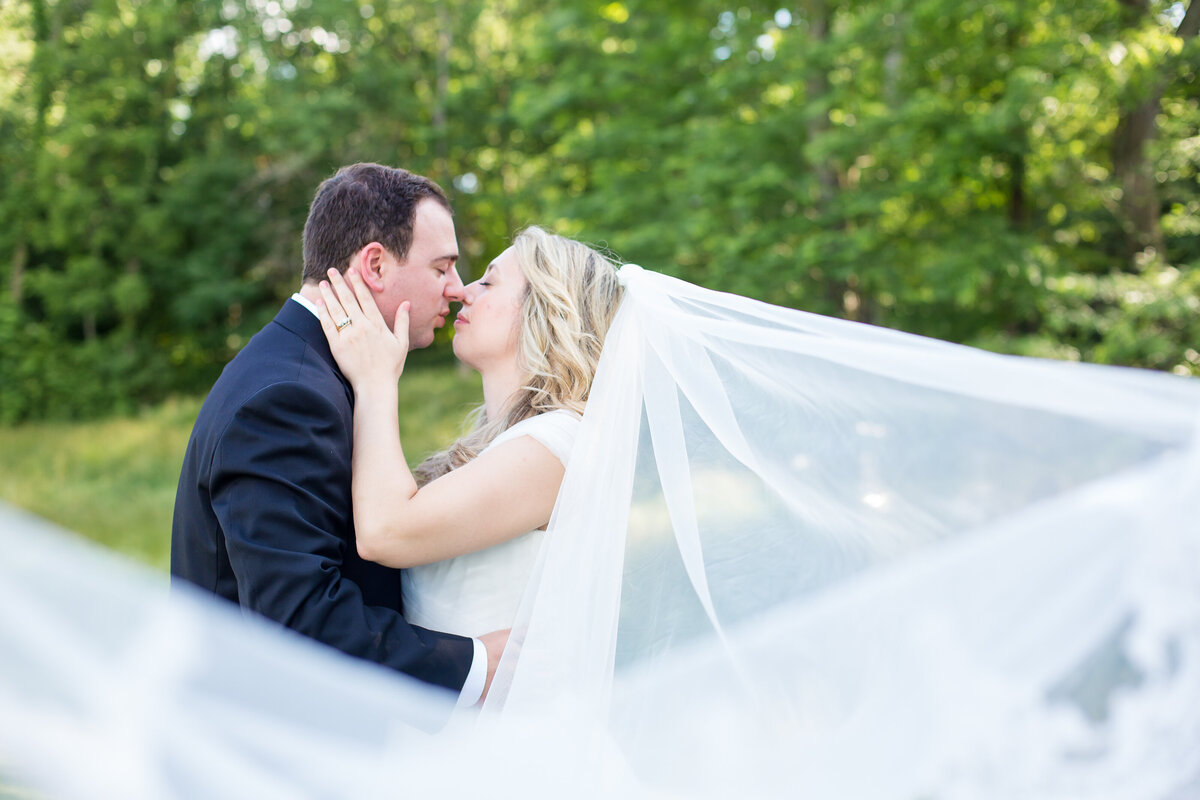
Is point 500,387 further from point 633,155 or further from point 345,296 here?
point 633,155

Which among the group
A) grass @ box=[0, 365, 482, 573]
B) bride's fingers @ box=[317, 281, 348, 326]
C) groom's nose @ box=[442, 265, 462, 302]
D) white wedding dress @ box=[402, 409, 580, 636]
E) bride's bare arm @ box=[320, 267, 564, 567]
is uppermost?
groom's nose @ box=[442, 265, 462, 302]

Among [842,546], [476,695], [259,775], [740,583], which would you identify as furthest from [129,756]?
[842,546]

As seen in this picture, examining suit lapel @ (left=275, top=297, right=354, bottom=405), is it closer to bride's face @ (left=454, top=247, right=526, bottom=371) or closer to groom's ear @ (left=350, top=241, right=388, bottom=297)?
groom's ear @ (left=350, top=241, right=388, bottom=297)

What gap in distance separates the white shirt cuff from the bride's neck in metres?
0.76

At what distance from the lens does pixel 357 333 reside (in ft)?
8.17

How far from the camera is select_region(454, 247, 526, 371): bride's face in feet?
9.31

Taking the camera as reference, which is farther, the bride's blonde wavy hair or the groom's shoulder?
the bride's blonde wavy hair

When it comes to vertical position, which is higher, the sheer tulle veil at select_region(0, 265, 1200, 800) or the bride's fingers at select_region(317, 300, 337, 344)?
the bride's fingers at select_region(317, 300, 337, 344)

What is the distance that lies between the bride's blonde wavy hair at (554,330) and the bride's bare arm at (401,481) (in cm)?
31

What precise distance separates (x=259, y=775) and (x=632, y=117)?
14203 mm

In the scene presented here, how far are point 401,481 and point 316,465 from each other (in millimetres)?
211

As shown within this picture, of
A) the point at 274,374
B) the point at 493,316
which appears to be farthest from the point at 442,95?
the point at 274,374

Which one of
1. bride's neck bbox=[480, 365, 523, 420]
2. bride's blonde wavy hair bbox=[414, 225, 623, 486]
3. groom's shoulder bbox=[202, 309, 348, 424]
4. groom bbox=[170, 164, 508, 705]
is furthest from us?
bride's neck bbox=[480, 365, 523, 420]

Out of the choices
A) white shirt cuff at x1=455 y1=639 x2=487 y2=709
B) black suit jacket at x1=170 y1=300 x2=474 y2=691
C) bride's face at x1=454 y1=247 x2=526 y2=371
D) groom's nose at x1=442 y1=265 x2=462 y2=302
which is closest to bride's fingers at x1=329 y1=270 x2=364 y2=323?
black suit jacket at x1=170 y1=300 x2=474 y2=691
